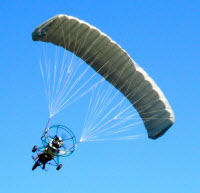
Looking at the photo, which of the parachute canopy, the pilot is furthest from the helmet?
the parachute canopy

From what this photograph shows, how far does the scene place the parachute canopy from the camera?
22.7 m

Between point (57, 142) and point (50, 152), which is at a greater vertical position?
point (57, 142)

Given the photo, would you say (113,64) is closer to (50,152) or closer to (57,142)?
(57,142)

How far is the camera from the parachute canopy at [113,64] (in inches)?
894

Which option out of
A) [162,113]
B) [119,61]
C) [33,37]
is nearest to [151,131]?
[162,113]

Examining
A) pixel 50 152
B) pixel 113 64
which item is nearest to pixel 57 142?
pixel 50 152

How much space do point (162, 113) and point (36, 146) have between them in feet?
18.4

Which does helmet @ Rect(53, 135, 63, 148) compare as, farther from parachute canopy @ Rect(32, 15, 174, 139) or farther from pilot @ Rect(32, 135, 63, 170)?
parachute canopy @ Rect(32, 15, 174, 139)

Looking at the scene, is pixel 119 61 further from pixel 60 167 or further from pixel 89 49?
pixel 60 167

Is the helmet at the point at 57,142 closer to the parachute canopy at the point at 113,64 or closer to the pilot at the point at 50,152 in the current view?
the pilot at the point at 50,152

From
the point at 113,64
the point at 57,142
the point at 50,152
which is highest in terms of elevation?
the point at 113,64

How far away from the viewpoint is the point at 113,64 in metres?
23.8

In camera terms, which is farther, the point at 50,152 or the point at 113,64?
the point at 113,64

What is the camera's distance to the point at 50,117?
21.4 m
